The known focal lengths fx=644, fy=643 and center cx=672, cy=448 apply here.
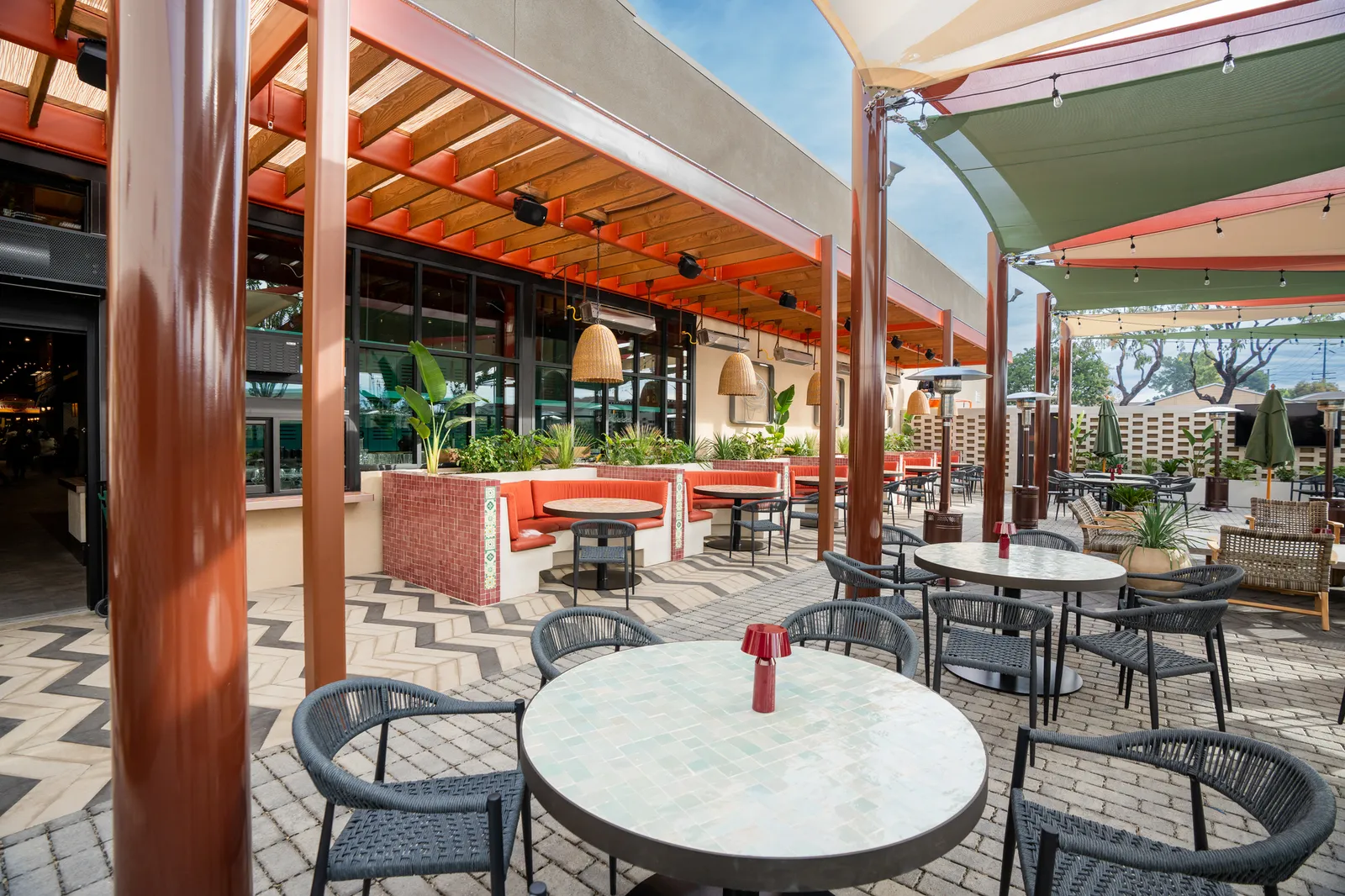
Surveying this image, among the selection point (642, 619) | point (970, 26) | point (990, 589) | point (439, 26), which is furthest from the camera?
point (990, 589)

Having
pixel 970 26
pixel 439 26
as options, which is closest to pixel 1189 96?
pixel 970 26

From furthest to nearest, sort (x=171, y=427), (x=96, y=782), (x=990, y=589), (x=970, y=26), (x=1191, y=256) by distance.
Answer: (x=1191, y=256) → (x=990, y=589) → (x=970, y=26) → (x=96, y=782) → (x=171, y=427)

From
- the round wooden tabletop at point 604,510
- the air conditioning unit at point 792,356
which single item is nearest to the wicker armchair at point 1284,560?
the round wooden tabletop at point 604,510

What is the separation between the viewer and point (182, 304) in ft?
4.59

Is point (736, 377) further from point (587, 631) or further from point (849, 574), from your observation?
point (587, 631)

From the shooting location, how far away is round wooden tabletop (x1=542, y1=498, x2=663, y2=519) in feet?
17.3

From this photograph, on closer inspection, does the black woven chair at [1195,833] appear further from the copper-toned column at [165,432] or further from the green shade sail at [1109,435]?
the green shade sail at [1109,435]

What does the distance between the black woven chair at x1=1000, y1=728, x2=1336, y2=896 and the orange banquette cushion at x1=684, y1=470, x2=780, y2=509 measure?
6.22 meters

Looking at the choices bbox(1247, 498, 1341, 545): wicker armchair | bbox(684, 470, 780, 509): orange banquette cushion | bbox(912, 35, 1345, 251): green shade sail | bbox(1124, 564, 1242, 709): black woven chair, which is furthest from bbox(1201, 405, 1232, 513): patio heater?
bbox(1124, 564, 1242, 709): black woven chair

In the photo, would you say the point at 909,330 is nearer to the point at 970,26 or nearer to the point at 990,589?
the point at 990,589

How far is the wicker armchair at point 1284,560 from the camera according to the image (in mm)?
4582

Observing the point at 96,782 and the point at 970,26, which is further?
the point at 970,26

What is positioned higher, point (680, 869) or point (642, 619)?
point (680, 869)

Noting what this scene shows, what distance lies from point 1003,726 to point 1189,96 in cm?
446
